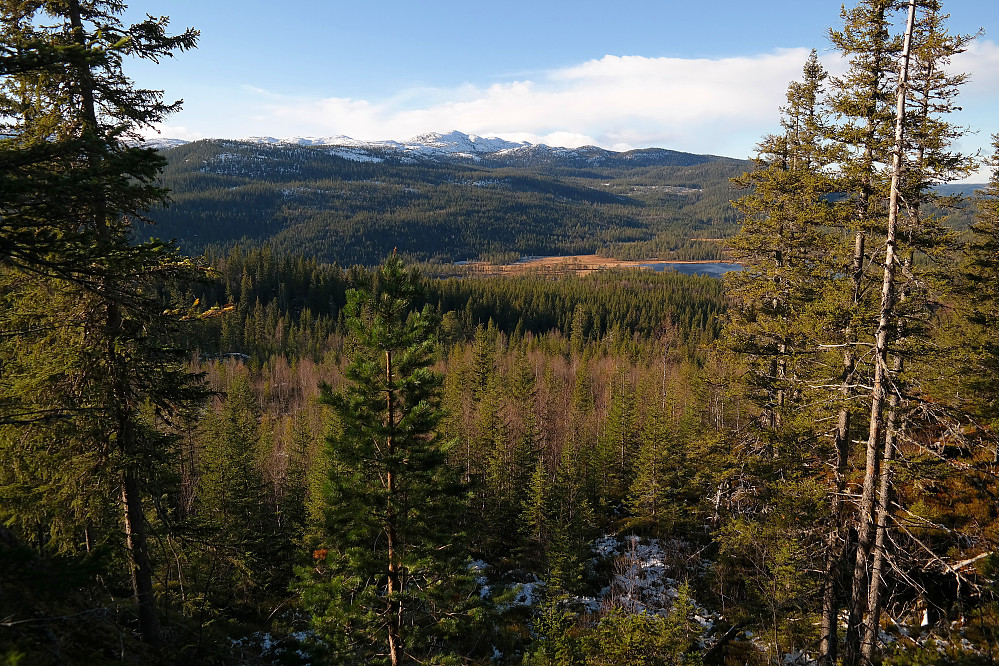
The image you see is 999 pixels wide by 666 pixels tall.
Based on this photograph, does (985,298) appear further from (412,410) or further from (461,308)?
(461,308)

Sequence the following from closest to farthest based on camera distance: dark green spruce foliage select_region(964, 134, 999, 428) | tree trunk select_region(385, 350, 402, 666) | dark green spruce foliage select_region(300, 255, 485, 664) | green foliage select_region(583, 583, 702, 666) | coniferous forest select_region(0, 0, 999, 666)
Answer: coniferous forest select_region(0, 0, 999, 666)
dark green spruce foliage select_region(300, 255, 485, 664)
tree trunk select_region(385, 350, 402, 666)
green foliage select_region(583, 583, 702, 666)
dark green spruce foliage select_region(964, 134, 999, 428)

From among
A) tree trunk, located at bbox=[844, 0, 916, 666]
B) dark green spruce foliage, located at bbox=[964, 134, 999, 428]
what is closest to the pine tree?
tree trunk, located at bbox=[844, 0, 916, 666]

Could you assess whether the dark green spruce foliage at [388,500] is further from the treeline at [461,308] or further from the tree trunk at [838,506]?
the treeline at [461,308]

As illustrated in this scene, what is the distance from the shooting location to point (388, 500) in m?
9.76

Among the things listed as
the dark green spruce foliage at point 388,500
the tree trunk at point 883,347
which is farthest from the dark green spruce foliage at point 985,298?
the dark green spruce foliage at point 388,500

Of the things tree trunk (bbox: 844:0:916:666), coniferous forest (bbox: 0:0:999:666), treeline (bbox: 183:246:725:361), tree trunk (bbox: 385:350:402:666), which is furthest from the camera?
treeline (bbox: 183:246:725:361)

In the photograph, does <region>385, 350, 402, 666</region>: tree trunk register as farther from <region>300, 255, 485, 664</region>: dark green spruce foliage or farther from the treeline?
the treeline

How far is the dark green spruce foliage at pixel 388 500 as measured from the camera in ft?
31.2

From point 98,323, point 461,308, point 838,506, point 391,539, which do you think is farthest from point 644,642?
point 461,308

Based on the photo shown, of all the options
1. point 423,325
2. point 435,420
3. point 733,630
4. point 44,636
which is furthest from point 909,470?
point 44,636

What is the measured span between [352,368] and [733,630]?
56.7 ft

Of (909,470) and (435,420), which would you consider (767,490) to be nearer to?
(909,470)

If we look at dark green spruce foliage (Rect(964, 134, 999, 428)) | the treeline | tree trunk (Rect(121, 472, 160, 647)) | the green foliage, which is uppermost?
dark green spruce foliage (Rect(964, 134, 999, 428))

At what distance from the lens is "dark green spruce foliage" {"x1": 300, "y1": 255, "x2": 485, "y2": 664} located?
9.50 metres
